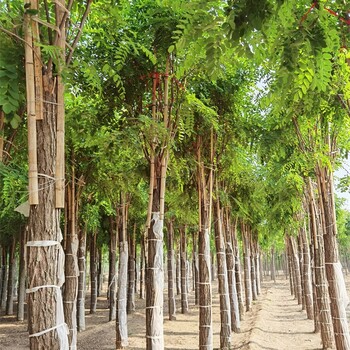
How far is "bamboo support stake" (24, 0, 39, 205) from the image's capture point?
310 cm

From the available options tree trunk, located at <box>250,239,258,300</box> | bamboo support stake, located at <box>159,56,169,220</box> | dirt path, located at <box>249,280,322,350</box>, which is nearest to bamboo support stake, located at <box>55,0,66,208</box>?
bamboo support stake, located at <box>159,56,169,220</box>

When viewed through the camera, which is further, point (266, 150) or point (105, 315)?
point (105, 315)

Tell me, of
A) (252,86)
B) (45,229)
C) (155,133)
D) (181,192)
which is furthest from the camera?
(181,192)

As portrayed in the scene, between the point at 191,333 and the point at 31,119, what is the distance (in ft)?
34.4

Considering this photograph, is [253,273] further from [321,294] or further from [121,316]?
[121,316]

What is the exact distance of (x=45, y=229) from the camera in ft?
10.1

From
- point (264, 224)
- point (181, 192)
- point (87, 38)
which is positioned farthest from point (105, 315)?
point (87, 38)

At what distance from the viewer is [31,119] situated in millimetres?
3156

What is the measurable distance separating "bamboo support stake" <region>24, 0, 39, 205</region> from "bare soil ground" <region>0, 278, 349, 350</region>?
776cm

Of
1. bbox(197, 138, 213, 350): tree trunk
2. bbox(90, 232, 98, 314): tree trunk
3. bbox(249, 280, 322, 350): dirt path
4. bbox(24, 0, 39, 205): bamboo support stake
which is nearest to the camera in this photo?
bbox(24, 0, 39, 205): bamboo support stake

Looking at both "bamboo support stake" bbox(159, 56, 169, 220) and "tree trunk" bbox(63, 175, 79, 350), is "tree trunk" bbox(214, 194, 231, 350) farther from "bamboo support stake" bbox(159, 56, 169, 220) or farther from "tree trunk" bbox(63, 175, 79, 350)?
"bamboo support stake" bbox(159, 56, 169, 220)

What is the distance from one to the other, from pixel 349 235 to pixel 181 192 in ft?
110

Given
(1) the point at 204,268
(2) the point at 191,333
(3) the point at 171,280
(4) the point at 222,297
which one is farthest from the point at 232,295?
(1) the point at 204,268

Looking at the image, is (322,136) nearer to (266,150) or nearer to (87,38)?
(266,150)
